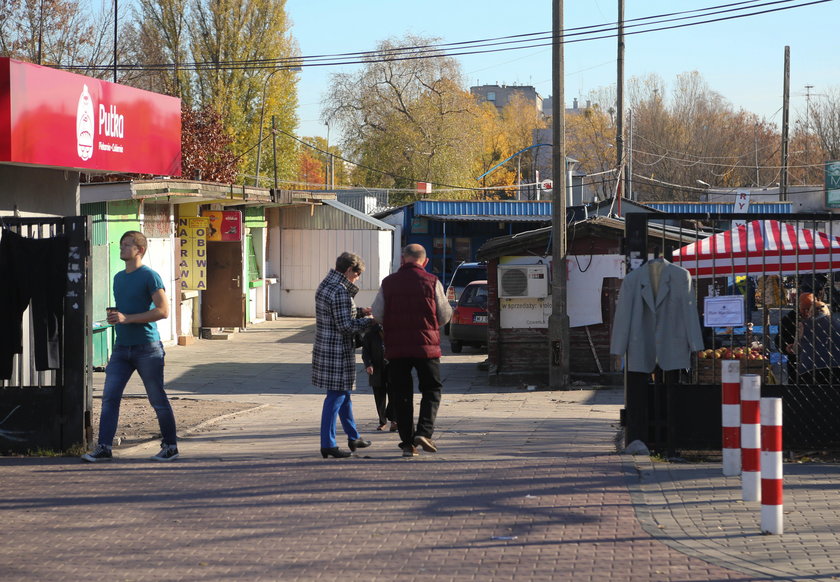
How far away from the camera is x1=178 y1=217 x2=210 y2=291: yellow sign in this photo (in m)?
23.3

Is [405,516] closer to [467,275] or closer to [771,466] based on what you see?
[771,466]

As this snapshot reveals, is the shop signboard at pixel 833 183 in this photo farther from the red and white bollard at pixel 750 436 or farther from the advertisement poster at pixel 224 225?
the red and white bollard at pixel 750 436

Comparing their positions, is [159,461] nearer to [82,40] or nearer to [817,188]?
[82,40]

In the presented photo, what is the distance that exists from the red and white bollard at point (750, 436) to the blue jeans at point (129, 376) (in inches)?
182

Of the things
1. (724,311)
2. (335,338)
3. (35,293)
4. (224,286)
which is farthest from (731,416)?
(224,286)

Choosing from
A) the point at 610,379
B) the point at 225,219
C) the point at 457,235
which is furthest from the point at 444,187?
the point at 610,379

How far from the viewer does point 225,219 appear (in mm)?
24516

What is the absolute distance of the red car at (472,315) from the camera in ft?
73.5

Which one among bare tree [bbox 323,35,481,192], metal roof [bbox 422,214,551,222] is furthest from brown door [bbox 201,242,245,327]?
bare tree [bbox 323,35,481,192]

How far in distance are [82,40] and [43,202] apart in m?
29.4

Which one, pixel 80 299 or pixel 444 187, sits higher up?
pixel 444 187

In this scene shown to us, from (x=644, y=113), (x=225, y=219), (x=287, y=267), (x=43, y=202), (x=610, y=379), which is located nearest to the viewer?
(x=43, y=202)

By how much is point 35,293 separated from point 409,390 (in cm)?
331

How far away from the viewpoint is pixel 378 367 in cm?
1148
